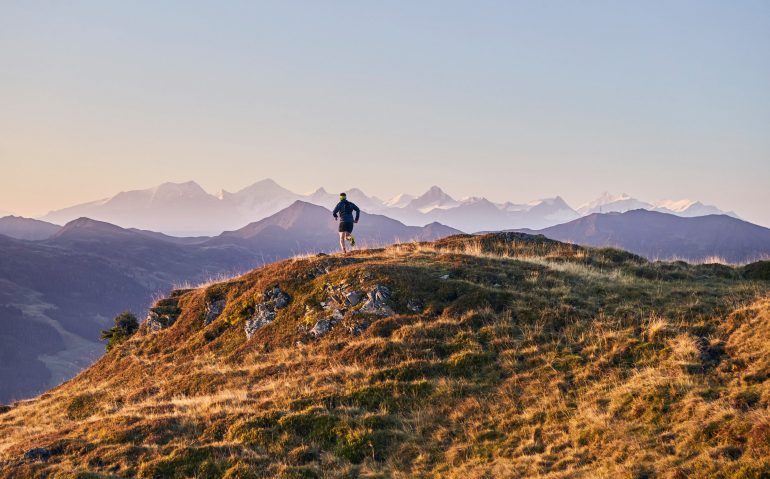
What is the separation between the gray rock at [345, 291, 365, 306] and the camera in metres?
22.5

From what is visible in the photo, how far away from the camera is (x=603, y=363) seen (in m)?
14.9

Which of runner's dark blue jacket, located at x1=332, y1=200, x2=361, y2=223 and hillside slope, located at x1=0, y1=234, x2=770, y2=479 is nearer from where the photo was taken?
hillside slope, located at x1=0, y1=234, x2=770, y2=479

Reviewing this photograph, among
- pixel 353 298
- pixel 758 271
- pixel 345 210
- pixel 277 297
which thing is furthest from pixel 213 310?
pixel 758 271

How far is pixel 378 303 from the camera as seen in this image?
21844mm

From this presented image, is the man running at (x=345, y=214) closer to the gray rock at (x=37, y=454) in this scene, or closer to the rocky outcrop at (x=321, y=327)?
the rocky outcrop at (x=321, y=327)

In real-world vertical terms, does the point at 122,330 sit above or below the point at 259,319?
below

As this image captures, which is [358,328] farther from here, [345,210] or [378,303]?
[345,210]

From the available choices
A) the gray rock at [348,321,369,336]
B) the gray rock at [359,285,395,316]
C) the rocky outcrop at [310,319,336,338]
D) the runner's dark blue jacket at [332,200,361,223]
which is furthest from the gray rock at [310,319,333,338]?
the runner's dark blue jacket at [332,200,361,223]

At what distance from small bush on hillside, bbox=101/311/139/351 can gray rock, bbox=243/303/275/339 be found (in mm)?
13190

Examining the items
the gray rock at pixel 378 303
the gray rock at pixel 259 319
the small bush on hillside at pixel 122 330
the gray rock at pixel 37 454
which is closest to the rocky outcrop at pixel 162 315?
the small bush on hillside at pixel 122 330

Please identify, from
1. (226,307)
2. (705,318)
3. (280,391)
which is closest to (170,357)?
(226,307)

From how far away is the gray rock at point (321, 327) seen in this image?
2155 centimetres

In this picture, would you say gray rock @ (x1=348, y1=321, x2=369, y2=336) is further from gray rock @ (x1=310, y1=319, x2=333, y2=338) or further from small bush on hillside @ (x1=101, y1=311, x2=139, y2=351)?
small bush on hillside @ (x1=101, y1=311, x2=139, y2=351)

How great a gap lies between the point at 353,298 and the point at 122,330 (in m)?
20.0
